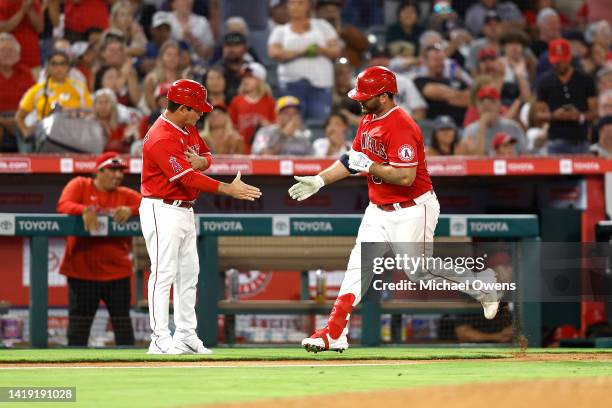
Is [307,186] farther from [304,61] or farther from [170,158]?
[304,61]

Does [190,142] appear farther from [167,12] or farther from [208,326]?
[167,12]

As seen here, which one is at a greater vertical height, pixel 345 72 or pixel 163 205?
pixel 345 72

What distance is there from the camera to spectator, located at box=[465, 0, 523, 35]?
16.6m

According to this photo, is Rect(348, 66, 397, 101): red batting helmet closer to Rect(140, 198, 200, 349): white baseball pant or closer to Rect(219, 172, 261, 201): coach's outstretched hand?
Rect(219, 172, 261, 201): coach's outstretched hand

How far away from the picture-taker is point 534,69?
1587 centimetres

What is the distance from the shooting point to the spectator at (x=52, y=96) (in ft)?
39.0

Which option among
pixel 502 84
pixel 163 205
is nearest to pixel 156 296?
pixel 163 205

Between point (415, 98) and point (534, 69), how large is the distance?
2.31 meters

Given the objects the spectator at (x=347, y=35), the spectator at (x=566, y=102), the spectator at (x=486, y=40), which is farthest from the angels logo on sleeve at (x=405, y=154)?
the spectator at (x=486, y=40)

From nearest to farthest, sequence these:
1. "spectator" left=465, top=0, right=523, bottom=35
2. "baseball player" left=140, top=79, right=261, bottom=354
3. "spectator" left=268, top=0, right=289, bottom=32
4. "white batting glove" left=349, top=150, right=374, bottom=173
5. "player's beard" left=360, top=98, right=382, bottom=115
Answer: "white batting glove" left=349, top=150, right=374, bottom=173, "player's beard" left=360, top=98, right=382, bottom=115, "baseball player" left=140, top=79, right=261, bottom=354, "spectator" left=268, top=0, right=289, bottom=32, "spectator" left=465, top=0, right=523, bottom=35

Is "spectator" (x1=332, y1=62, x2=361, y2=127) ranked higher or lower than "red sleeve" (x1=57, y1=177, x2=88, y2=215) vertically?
higher

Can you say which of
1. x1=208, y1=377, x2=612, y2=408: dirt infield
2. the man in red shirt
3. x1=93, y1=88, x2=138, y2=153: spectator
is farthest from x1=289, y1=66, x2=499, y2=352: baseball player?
x1=93, y1=88, x2=138, y2=153: spectator

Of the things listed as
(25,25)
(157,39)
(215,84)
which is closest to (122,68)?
(215,84)

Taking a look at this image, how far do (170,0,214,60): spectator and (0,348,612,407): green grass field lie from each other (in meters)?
6.49
